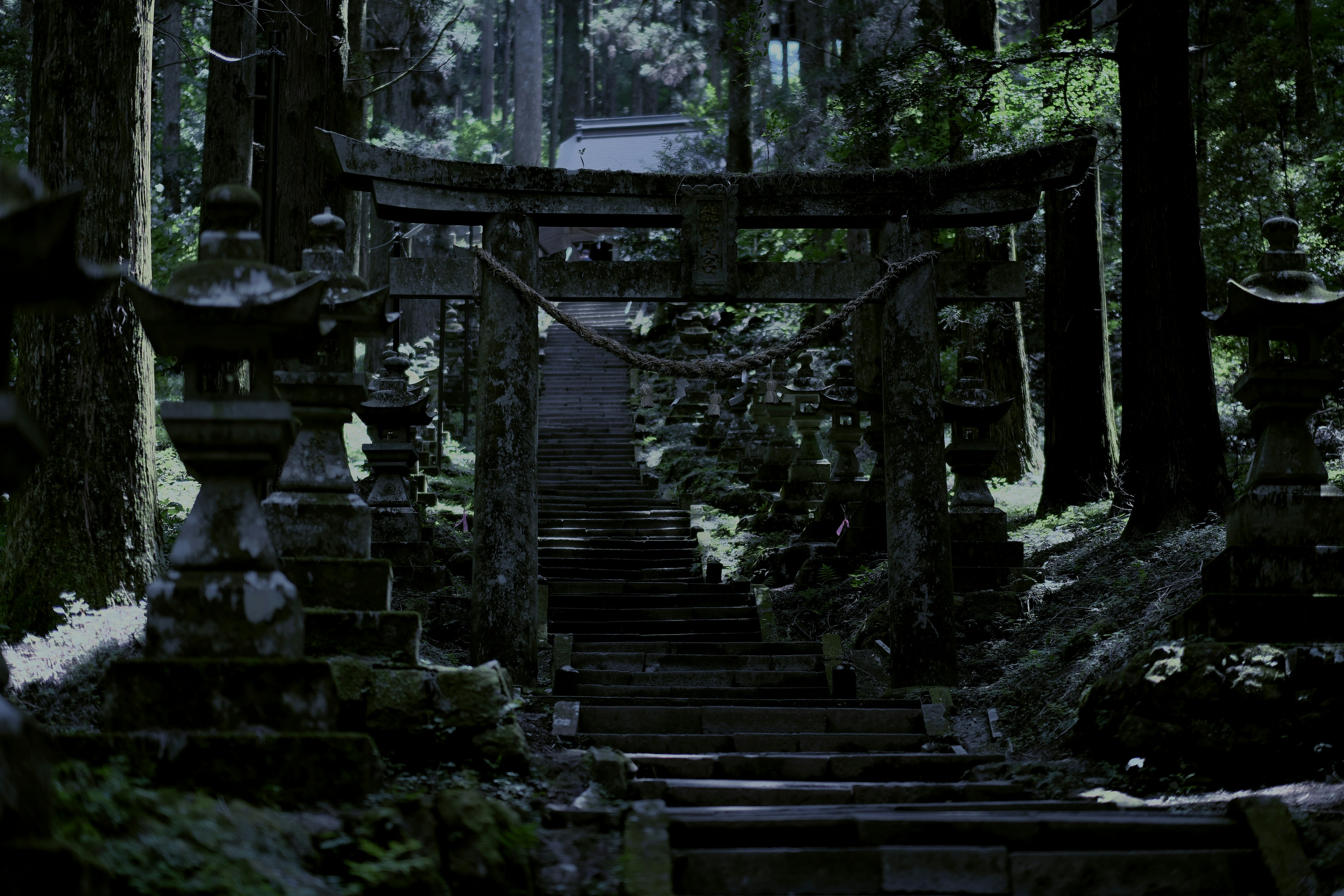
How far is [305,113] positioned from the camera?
10.6 meters

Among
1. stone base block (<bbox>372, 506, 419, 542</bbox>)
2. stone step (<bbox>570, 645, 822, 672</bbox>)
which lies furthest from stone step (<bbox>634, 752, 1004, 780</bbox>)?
stone base block (<bbox>372, 506, 419, 542</bbox>)

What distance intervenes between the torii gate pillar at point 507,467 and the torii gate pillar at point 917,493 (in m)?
2.81

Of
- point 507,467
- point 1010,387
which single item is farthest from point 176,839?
point 1010,387

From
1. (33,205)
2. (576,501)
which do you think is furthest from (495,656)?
(576,501)

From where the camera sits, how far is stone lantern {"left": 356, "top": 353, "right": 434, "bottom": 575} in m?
11.5

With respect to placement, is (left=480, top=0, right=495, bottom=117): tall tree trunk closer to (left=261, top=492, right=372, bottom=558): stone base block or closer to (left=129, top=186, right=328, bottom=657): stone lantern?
(left=261, top=492, right=372, bottom=558): stone base block

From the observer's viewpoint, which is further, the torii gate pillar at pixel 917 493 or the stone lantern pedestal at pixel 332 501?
the torii gate pillar at pixel 917 493

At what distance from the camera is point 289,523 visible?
6.38 m

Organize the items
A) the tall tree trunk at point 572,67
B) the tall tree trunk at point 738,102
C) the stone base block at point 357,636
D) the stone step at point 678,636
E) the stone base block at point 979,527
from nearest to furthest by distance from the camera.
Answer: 1. the stone base block at point 357,636
2. the stone step at point 678,636
3. the stone base block at point 979,527
4. the tall tree trunk at point 738,102
5. the tall tree trunk at point 572,67

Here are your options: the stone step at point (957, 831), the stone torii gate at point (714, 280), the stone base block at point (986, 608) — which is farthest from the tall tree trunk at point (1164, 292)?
the stone step at point (957, 831)

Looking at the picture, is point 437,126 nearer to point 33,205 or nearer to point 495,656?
point 495,656

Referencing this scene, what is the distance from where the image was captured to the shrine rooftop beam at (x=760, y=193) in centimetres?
884

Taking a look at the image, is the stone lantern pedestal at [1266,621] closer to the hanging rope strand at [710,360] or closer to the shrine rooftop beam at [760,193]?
the shrine rooftop beam at [760,193]

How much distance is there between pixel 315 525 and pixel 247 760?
202 cm
